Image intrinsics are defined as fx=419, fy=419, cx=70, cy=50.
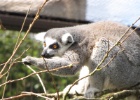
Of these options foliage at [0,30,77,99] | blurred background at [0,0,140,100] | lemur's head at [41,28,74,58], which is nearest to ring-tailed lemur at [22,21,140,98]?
lemur's head at [41,28,74,58]

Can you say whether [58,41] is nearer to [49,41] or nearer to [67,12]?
[49,41]

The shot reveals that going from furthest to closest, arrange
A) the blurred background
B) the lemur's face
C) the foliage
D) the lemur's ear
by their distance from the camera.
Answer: the foliage, the lemur's ear, the lemur's face, the blurred background

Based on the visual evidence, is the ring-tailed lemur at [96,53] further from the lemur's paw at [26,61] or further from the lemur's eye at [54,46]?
the lemur's paw at [26,61]

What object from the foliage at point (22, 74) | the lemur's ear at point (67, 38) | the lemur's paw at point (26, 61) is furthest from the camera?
the foliage at point (22, 74)

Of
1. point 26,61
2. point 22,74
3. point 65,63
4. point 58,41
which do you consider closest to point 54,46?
point 58,41

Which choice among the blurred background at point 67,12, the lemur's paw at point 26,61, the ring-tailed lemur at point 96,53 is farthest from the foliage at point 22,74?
the lemur's paw at point 26,61

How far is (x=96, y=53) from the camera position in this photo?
4.26m

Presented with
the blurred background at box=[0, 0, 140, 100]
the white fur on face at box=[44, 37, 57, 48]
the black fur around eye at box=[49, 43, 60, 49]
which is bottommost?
the black fur around eye at box=[49, 43, 60, 49]

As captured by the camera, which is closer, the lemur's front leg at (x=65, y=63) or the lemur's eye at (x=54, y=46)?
the lemur's front leg at (x=65, y=63)

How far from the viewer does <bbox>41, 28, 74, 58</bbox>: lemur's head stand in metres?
4.23

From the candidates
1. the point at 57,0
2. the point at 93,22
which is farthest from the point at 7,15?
the point at 93,22

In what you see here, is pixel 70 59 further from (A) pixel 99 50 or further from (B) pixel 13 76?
(B) pixel 13 76

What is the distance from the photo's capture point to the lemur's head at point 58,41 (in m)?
4.23

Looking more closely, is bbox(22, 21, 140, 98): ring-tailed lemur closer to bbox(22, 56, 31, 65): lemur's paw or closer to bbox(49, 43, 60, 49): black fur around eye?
bbox(49, 43, 60, 49): black fur around eye
